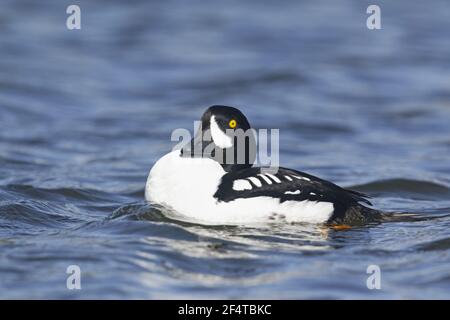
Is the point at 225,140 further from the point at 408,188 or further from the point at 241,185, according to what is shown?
the point at 408,188

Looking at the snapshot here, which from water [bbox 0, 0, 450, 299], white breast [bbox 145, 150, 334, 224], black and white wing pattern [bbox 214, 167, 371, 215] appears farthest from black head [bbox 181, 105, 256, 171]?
water [bbox 0, 0, 450, 299]

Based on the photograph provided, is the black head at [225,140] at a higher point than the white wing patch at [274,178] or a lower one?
higher

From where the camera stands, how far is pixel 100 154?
15.6m

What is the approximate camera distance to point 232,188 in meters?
9.91

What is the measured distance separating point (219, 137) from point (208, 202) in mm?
795

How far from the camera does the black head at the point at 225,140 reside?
10.3m

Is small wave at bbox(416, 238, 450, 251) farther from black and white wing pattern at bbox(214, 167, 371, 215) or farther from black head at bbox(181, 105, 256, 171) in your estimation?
black head at bbox(181, 105, 256, 171)

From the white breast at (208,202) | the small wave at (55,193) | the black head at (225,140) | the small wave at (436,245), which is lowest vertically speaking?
the small wave at (436,245)

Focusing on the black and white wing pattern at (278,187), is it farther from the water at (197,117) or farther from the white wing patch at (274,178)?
the water at (197,117)

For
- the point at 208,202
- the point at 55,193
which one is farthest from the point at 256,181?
the point at 55,193

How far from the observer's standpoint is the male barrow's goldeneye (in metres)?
9.89

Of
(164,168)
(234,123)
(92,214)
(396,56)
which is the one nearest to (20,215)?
(92,214)

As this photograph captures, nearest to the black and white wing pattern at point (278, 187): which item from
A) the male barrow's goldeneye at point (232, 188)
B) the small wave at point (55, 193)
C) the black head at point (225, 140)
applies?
the male barrow's goldeneye at point (232, 188)
